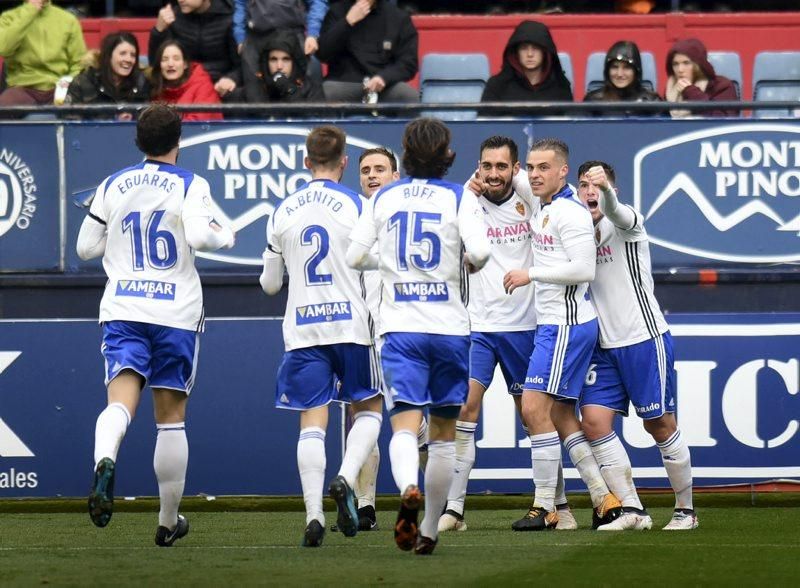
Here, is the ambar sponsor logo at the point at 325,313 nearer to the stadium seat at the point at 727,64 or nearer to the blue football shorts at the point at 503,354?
the blue football shorts at the point at 503,354

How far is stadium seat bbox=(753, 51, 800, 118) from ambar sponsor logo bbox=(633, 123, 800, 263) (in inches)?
82.9

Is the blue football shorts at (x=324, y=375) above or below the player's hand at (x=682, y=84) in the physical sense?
below

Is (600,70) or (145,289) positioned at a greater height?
(600,70)

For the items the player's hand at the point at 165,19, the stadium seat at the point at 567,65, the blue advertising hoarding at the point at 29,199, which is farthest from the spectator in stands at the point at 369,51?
the blue advertising hoarding at the point at 29,199

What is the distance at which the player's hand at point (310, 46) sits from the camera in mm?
12383

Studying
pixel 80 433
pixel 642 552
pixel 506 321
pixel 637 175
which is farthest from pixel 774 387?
pixel 80 433

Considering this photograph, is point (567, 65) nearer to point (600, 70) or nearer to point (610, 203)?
point (600, 70)

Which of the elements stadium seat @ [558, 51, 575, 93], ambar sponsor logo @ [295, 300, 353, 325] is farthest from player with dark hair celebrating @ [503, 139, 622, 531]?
stadium seat @ [558, 51, 575, 93]

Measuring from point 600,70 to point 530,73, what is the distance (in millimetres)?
1560

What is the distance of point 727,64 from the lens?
13.3m

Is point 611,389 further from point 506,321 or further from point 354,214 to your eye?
point 354,214

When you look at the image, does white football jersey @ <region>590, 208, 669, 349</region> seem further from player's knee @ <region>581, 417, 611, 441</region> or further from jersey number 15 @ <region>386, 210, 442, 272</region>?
jersey number 15 @ <region>386, 210, 442, 272</region>

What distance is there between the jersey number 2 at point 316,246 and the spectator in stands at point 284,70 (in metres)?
3.90

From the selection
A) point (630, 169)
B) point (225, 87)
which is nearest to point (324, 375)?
point (630, 169)
